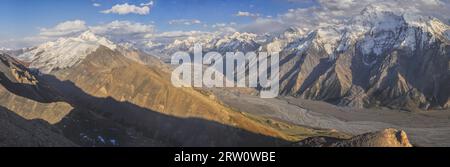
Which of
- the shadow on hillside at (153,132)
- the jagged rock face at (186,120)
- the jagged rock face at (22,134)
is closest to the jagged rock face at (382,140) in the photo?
the jagged rock face at (186,120)

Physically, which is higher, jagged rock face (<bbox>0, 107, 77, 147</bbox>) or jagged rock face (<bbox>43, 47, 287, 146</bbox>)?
jagged rock face (<bbox>0, 107, 77, 147</bbox>)

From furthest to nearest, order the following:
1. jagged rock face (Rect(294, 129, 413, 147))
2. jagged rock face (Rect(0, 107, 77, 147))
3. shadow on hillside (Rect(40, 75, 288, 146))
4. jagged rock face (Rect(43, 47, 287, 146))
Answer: jagged rock face (Rect(43, 47, 287, 146)) < shadow on hillside (Rect(40, 75, 288, 146)) < jagged rock face (Rect(294, 129, 413, 147)) < jagged rock face (Rect(0, 107, 77, 147))

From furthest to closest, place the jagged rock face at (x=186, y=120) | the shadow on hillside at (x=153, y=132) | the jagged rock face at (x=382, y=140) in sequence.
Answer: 1. the jagged rock face at (x=186, y=120)
2. the shadow on hillside at (x=153, y=132)
3. the jagged rock face at (x=382, y=140)

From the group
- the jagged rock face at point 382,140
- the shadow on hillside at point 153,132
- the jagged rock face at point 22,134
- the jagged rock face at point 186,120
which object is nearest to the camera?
the jagged rock face at point 22,134

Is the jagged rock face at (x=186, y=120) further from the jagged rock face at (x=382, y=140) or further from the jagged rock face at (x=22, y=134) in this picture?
the jagged rock face at (x=382, y=140)

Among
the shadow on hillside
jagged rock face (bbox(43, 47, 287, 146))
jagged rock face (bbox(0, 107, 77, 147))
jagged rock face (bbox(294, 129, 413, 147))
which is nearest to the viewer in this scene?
jagged rock face (bbox(0, 107, 77, 147))

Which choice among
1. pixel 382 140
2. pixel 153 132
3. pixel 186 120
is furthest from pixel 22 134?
pixel 186 120

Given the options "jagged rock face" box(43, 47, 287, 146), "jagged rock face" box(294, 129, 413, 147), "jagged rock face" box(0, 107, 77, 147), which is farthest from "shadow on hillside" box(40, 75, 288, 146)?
"jagged rock face" box(294, 129, 413, 147)

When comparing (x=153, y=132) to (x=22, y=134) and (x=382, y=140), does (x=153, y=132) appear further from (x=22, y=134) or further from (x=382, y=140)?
(x=382, y=140)

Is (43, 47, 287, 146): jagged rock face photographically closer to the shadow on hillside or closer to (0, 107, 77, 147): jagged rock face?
the shadow on hillside
